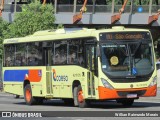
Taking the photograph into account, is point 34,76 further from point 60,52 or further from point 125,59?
point 125,59

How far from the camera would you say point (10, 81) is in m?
31.0

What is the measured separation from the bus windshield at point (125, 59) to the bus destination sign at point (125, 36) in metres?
0.18

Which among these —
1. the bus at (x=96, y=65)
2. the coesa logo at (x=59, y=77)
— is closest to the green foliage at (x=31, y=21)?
the bus at (x=96, y=65)

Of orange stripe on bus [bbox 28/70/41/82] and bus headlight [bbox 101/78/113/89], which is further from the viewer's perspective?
A: orange stripe on bus [bbox 28/70/41/82]

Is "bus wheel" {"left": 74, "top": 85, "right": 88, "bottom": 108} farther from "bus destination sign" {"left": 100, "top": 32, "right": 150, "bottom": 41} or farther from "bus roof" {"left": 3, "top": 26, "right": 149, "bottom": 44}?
"bus destination sign" {"left": 100, "top": 32, "right": 150, "bottom": 41}

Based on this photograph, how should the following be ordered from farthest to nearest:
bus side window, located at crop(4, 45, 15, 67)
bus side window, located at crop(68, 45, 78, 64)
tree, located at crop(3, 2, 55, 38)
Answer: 1. tree, located at crop(3, 2, 55, 38)
2. bus side window, located at crop(4, 45, 15, 67)
3. bus side window, located at crop(68, 45, 78, 64)

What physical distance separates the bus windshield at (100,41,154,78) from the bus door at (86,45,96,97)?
44 cm

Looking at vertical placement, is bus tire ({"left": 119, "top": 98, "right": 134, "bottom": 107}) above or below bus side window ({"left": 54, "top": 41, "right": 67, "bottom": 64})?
below

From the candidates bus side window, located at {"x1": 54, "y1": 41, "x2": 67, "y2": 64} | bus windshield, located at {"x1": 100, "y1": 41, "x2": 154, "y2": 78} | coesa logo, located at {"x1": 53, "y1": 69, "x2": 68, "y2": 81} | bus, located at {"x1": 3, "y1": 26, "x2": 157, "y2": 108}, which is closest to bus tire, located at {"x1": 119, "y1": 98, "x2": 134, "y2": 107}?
bus, located at {"x1": 3, "y1": 26, "x2": 157, "y2": 108}

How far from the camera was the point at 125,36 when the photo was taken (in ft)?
80.4

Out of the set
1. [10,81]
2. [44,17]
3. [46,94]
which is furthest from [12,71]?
[44,17]

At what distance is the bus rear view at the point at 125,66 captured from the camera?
78.5 feet

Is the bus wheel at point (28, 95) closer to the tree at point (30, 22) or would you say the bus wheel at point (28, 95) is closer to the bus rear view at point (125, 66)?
the bus rear view at point (125, 66)

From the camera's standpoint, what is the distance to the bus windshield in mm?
24016
